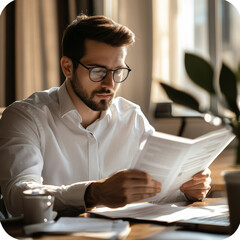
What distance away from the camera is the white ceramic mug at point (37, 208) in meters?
1.14

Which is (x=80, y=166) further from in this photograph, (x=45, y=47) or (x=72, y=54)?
(x=45, y=47)

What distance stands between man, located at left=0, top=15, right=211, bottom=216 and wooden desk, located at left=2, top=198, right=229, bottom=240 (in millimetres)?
407

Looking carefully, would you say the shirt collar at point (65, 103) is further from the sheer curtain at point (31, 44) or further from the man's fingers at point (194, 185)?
the sheer curtain at point (31, 44)

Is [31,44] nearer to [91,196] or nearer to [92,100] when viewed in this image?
[92,100]

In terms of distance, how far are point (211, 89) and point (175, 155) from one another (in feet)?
1.05

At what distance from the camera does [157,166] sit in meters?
1.22

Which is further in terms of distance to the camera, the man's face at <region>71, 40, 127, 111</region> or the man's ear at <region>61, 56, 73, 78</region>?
the man's ear at <region>61, 56, 73, 78</region>

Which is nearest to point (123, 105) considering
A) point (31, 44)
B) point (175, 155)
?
point (175, 155)

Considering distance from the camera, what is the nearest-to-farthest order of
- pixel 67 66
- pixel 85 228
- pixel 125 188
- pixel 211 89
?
pixel 211 89 → pixel 85 228 → pixel 125 188 → pixel 67 66

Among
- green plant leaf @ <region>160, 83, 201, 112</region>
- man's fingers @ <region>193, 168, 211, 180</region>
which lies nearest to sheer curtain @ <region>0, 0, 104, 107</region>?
man's fingers @ <region>193, 168, 211, 180</region>

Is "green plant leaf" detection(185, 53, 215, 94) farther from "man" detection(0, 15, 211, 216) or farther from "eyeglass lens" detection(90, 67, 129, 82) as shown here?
"eyeglass lens" detection(90, 67, 129, 82)

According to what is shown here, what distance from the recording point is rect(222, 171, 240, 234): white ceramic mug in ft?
3.16

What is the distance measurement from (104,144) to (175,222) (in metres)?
0.82

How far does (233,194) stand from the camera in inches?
38.8
